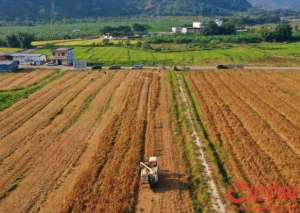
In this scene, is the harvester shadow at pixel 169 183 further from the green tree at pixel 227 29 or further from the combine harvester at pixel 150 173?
the green tree at pixel 227 29

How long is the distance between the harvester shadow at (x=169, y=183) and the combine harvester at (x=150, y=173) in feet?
1.51

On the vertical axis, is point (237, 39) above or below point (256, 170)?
above

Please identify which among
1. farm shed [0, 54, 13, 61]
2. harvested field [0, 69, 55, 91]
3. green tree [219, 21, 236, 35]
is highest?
green tree [219, 21, 236, 35]

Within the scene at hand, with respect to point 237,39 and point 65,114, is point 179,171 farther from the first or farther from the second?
point 237,39

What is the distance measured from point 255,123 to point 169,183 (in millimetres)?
13183

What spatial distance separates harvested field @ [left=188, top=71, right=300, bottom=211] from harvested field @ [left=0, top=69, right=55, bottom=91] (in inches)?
949

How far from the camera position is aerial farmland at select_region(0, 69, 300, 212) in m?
20.9

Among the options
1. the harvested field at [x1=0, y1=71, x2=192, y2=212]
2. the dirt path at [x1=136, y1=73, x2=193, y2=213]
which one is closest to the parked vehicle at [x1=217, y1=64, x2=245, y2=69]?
the harvested field at [x1=0, y1=71, x2=192, y2=212]

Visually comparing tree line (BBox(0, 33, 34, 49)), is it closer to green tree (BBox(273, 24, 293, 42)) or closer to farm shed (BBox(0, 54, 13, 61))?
farm shed (BBox(0, 54, 13, 61))

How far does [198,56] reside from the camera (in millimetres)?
78188

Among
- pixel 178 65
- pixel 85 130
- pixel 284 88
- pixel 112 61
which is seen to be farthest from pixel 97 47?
pixel 85 130

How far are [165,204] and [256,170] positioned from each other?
681cm

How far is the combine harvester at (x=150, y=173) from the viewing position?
860 inches

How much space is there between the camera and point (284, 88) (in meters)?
46.6
